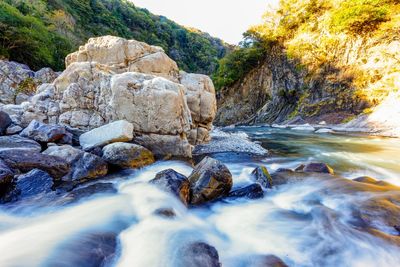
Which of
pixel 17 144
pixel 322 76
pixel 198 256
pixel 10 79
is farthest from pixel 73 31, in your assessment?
pixel 198 256

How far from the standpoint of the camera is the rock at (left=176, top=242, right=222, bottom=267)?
264 cm

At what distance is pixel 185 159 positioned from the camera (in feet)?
24.2

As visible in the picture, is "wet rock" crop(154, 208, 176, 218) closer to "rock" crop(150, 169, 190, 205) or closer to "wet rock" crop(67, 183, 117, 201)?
"rock" crop(150, 169, 190, 205)

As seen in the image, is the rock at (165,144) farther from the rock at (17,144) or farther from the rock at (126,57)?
the rock at (126,57)

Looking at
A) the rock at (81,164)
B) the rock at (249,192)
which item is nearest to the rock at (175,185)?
the rock at (249,192)

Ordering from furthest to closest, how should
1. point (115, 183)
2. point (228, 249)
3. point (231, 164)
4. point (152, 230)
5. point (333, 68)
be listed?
1. point (333, 68)
2. point (231, 164)
3. point (115, 183)
4. point (152, 230)
5. point (228, 249)

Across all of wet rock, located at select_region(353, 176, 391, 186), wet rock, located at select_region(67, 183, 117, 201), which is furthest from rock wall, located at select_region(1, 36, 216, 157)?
wet rock, located at select_region(353, 176, 391, 186)

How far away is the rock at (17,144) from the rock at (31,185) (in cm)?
95

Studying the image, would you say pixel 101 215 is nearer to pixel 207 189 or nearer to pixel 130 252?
pixel 130 252

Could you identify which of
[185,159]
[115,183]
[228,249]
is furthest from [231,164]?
[228,249]

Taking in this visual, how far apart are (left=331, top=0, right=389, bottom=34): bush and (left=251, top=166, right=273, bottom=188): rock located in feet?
68.0

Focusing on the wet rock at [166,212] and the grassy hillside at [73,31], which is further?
the grassy hillside at [73,31]

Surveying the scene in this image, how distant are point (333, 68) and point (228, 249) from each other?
2448 centimetres

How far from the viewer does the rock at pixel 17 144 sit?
5.16 meters
